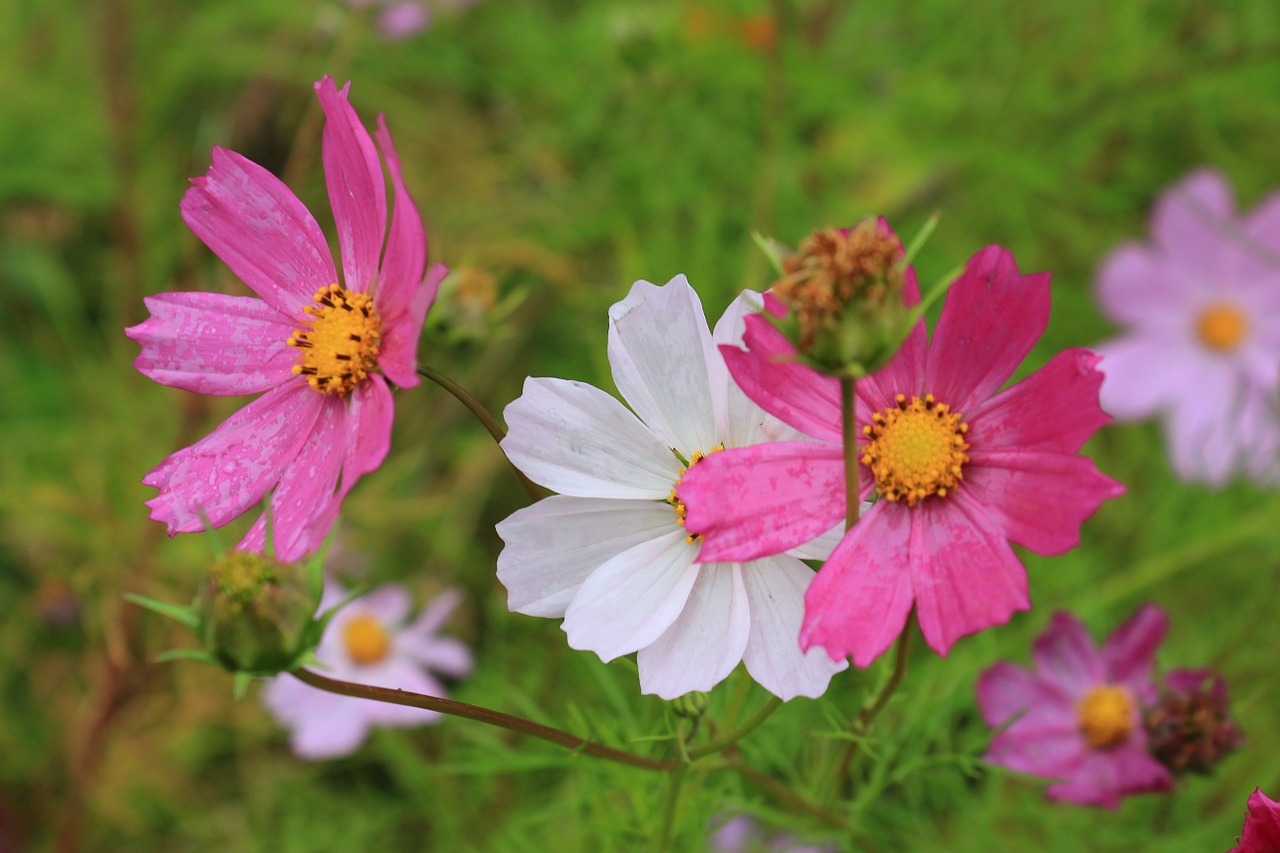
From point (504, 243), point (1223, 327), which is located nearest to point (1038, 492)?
point (504, 243)

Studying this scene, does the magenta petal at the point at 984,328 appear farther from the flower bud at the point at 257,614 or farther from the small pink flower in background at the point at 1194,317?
the small pink flower in background at the point at 1194,317

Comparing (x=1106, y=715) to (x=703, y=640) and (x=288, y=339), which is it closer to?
(x=703, y=640)

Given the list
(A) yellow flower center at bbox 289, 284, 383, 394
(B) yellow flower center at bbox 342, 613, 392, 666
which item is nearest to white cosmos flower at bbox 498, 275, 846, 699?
(A) yellow flower center at bbox 289, 284, 383, 394

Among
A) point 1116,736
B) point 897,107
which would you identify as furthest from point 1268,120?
point 1116,736

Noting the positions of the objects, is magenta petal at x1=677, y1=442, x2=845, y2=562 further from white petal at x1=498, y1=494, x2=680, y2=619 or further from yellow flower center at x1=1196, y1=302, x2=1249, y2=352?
Answer: yellow flower center at x1=1196, y1=302, x2=1249, y2=352

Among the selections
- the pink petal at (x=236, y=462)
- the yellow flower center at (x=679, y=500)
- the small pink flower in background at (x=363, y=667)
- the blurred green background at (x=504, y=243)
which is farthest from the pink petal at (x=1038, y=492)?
the small pink flower in background at (x=363, y=667)
